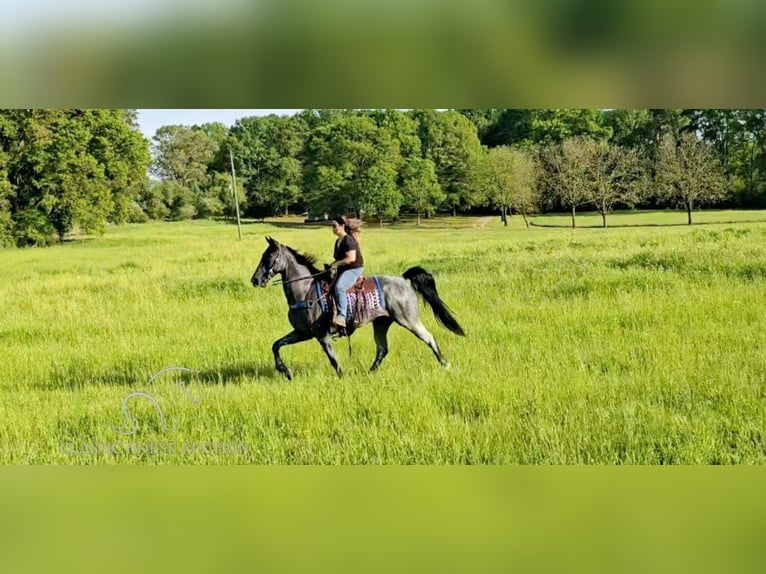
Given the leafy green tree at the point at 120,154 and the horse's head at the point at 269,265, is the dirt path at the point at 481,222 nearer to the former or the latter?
the horse's head at the point at 269,265

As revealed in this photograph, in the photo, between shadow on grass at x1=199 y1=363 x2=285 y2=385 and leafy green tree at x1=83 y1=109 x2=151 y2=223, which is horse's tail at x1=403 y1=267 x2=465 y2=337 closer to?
shadow on grass at x1=199 y1=363 x2=285 y2=385

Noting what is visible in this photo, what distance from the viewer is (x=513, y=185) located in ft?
12.9

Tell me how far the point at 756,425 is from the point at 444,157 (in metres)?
2.40

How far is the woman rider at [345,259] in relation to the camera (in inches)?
141

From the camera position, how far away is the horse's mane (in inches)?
148

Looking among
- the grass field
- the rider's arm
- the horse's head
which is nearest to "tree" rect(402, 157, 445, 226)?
the grass field

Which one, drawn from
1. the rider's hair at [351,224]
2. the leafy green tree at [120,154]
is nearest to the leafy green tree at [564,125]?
the rider's hair at [351,224]

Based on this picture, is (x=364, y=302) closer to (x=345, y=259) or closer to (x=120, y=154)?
(x=345, y=259)

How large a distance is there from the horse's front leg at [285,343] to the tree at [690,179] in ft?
8.68

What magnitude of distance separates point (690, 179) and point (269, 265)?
292cm

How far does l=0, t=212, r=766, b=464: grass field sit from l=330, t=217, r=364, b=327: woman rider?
0.19 m

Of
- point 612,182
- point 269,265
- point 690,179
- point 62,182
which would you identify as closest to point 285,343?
point 269,265
